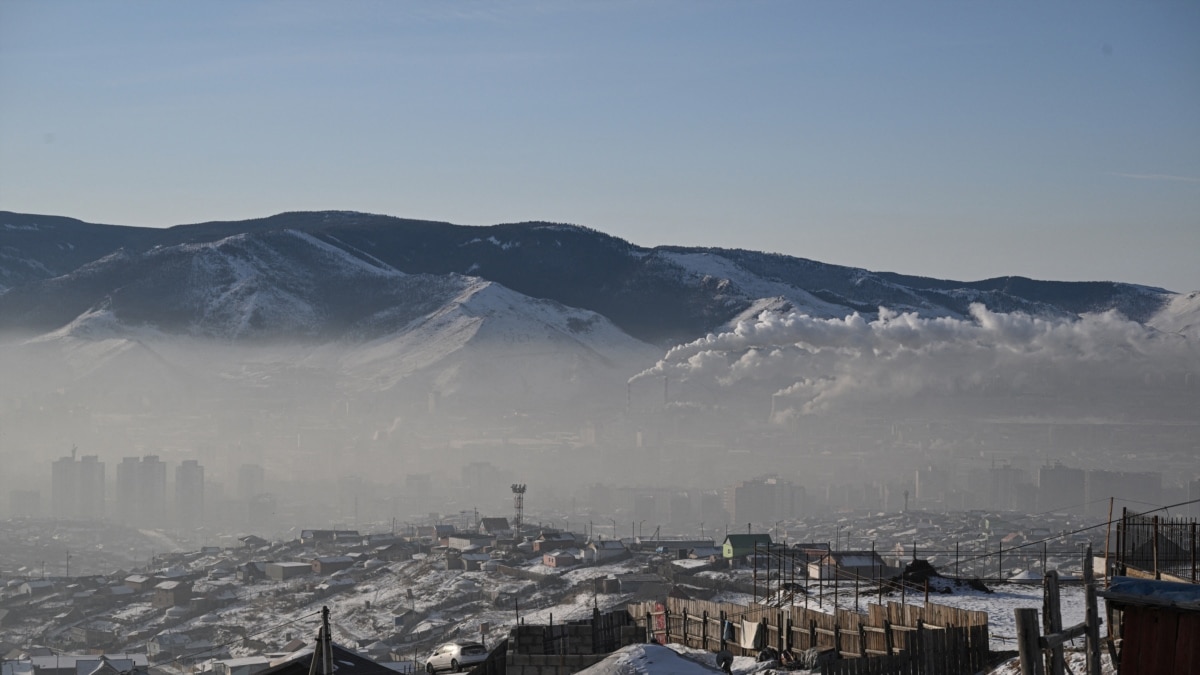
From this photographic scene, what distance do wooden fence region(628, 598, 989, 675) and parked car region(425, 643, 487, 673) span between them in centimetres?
298

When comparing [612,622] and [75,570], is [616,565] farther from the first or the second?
[75,570]

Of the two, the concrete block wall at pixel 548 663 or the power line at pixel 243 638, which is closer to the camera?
the concrete block wall at pixel 548 663

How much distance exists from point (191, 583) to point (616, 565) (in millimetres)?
30116

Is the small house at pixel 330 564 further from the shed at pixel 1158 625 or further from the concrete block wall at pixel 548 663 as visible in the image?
the shed at pixel 1158 625

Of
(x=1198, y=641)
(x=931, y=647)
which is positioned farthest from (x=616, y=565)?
(x=1198, y=641)

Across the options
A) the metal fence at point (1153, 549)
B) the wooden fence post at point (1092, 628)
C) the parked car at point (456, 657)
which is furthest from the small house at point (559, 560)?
the wooden fence post at point (1092, 628)

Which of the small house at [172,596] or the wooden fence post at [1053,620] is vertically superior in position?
the wooden fence post at [1053,620]

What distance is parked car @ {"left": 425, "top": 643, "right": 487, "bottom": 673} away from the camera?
23.5 m

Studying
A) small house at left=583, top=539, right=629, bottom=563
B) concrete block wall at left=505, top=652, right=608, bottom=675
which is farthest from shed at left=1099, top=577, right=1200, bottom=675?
small house at left=583, top=539, right=629, bottom=563

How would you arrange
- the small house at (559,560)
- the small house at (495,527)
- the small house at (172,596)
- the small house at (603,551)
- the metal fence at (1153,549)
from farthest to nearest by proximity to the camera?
the small house at (495,527) → the small house at (172,596) → the small house at (603,551) → the small house at (559,560) → the metal fence at (1153,549)

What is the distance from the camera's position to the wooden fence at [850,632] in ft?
56.6

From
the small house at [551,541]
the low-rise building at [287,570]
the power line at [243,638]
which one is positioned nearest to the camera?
the power line at [243,638]

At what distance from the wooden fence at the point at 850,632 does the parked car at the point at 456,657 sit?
298cm

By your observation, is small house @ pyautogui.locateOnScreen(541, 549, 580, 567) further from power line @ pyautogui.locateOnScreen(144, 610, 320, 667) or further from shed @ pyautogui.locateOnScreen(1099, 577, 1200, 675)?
shed @ pyautogui.locateOnScreen(1099, 577, 1200, 675)
